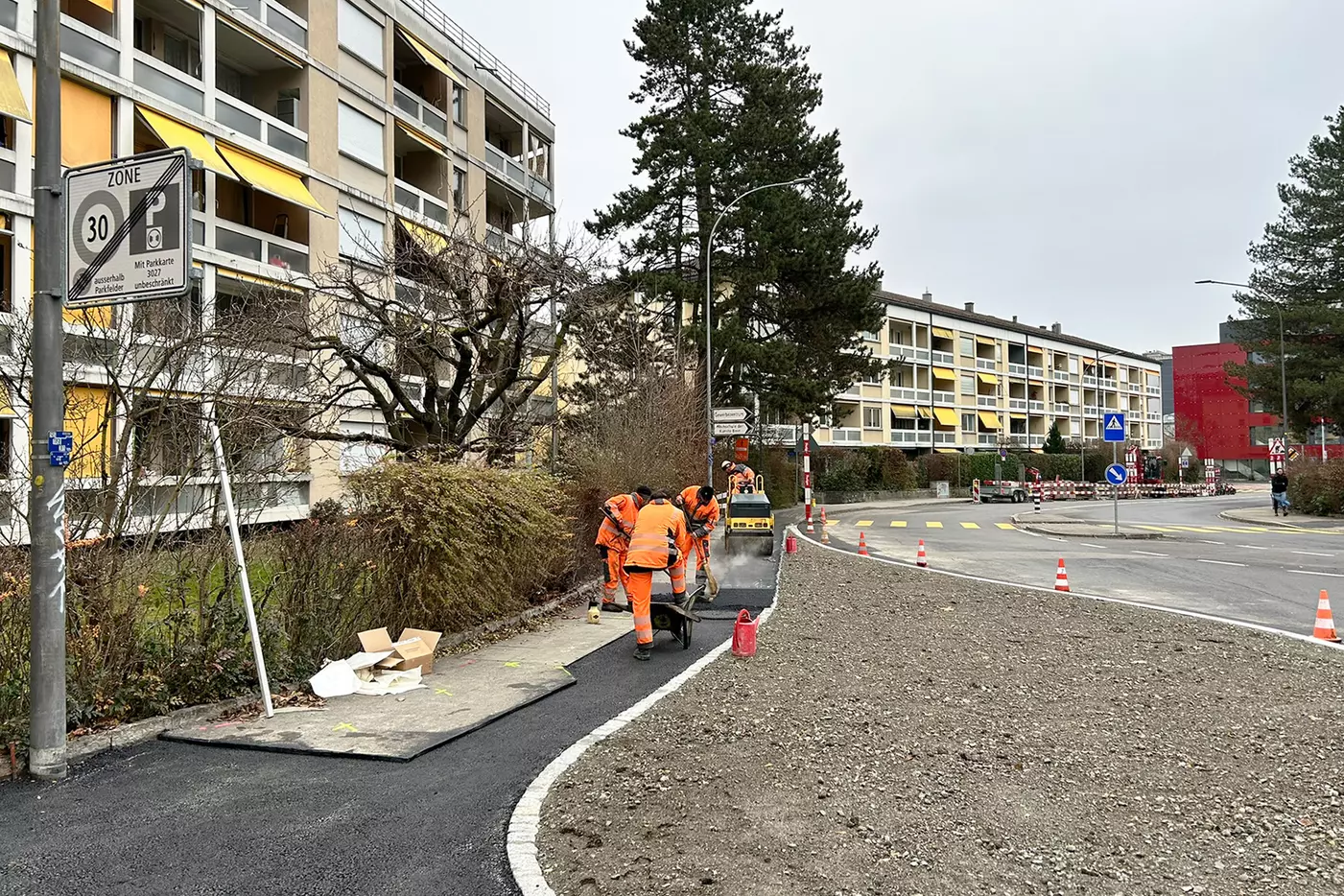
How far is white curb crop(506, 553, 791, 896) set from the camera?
3.85m

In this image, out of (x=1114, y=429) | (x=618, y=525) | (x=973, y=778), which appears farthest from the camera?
(x=1114, y=429)

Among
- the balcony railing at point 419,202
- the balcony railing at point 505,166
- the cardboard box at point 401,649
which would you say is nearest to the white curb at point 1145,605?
the cardboard box at point 401,649

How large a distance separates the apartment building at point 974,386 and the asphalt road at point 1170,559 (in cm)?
2564

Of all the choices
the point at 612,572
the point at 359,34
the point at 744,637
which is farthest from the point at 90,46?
the point at 744,637

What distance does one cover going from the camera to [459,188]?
1218 inches

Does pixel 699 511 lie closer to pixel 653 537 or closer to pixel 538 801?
pixel 653 537

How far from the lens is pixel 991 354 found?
3076 inches

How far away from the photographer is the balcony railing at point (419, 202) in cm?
2789

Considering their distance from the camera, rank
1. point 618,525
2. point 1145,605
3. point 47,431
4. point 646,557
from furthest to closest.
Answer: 1. point 1145,605
2. point 618,525
3. point 646,557
4. point 47,431

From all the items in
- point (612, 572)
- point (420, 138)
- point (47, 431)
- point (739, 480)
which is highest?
point (420, 138)

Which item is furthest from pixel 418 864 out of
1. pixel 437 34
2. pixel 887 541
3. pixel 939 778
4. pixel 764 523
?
pixel 437 34

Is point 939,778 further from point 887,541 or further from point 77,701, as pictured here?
point 887,541

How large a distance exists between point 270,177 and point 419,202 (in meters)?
7.15

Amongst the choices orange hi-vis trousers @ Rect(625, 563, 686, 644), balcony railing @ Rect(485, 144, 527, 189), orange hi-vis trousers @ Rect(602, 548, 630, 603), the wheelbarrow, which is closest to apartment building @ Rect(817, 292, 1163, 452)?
balcony railing @ Rect(485, 144, 527, 189)
